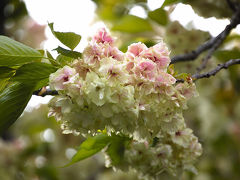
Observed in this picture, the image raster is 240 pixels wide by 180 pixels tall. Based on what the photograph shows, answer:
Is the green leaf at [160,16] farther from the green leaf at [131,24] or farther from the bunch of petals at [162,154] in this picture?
the bunch of petals at [162,154]

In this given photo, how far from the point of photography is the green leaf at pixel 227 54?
1.89m

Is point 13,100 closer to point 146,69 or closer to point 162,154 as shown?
point 146,69

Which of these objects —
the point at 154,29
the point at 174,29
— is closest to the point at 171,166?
the point at 174,29

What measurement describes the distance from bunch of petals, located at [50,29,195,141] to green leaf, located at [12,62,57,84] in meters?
0.10

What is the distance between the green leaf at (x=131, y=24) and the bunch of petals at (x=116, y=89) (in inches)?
63.1

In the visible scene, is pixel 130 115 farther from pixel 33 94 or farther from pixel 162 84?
pixel 33 94

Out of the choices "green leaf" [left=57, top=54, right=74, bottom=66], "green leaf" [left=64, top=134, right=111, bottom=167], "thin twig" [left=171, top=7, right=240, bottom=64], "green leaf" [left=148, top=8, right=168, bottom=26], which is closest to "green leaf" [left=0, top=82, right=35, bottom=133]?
"green leaf" [left=57, top=54, right=74, bottom=66]

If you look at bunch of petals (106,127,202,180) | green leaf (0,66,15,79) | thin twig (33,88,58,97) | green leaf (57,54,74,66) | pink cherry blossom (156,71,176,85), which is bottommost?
bunch of petals (106,127,202,180)

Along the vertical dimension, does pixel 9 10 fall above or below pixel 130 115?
below

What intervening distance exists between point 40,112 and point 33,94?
11.8 feet

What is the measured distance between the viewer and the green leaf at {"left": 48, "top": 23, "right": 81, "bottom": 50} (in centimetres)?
105

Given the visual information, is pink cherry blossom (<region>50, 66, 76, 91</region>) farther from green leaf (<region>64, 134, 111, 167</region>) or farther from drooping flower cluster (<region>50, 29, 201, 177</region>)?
green leaf (<region>64, 134, 111, 167</region>)

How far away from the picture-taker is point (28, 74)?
3.49 feet

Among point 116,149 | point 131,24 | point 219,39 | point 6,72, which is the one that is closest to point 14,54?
point 6,72
